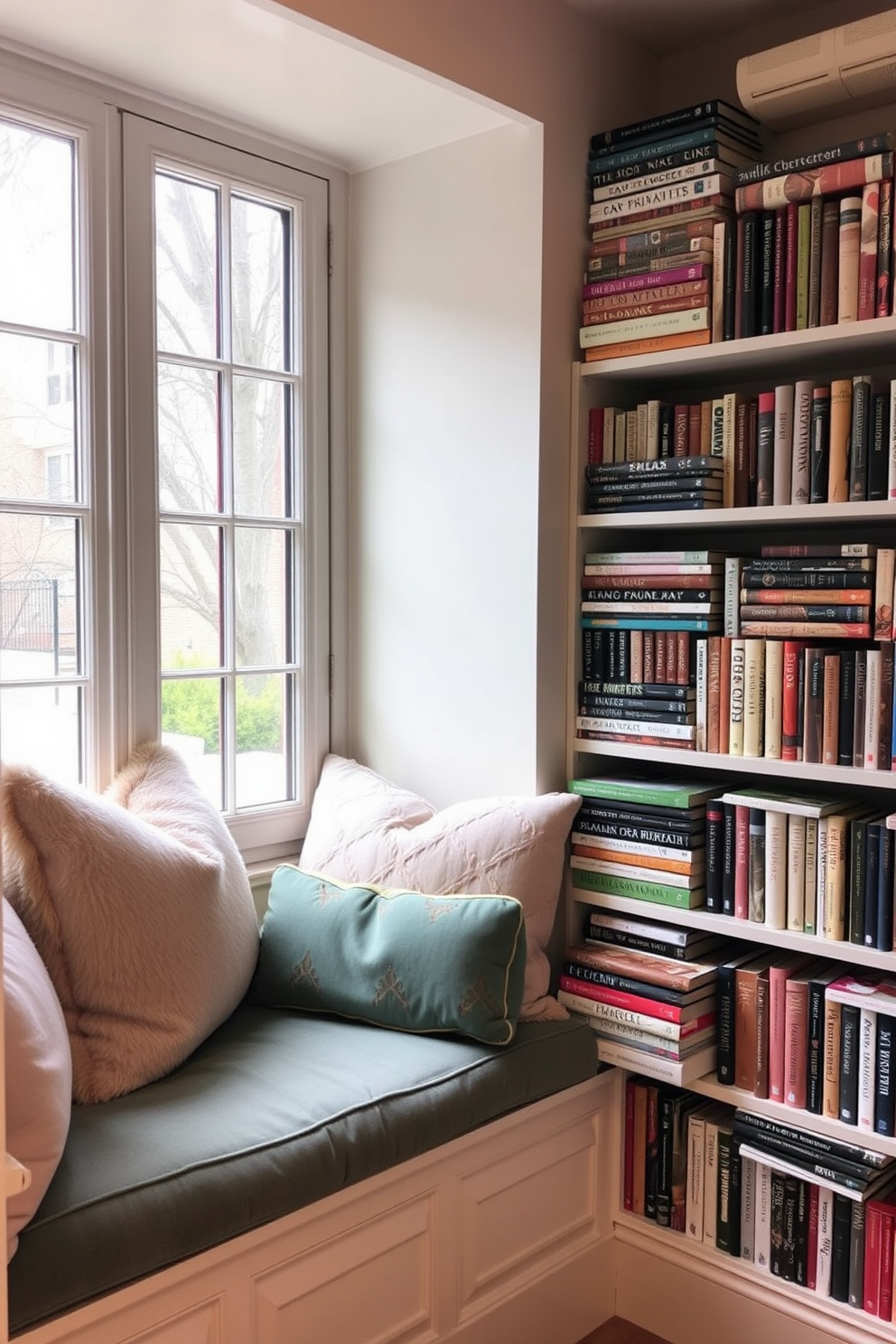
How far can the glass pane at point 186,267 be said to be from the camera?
2.26 meters

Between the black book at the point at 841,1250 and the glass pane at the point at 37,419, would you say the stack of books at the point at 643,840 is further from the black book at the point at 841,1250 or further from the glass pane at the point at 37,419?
the glass pane at the point at 37,419

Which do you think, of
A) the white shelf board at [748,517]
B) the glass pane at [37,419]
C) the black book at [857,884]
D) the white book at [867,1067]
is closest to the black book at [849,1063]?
the white book at [867,1067]

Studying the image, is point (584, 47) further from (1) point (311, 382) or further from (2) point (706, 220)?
(1) point (311, 382)

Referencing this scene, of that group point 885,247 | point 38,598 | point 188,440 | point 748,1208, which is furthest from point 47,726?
point 885,247

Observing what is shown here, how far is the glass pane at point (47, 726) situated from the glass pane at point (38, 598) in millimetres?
34

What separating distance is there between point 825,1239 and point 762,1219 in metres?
0.12

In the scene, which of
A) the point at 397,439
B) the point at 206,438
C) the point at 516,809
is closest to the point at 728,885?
the point at 516,809

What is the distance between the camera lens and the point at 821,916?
2008 mm

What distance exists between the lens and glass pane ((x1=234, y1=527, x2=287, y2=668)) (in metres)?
2.42

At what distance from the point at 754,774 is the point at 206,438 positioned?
1276mm

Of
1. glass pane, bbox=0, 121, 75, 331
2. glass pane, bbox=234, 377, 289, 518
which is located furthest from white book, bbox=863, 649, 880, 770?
glass pane, bbox=0, 121, 75, 331

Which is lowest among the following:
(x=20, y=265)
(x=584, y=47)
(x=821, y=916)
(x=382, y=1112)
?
(x=382, y=1112)

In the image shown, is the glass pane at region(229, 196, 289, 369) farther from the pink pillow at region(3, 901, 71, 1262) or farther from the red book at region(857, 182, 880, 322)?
the pink pillow at region(3, 901, 71, 1262)

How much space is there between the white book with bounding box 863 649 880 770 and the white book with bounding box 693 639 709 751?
0.97ft
